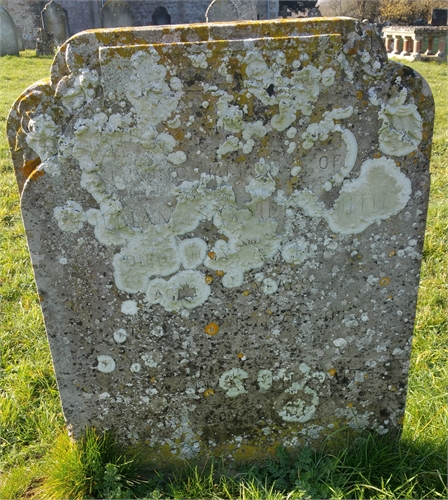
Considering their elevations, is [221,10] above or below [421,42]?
above

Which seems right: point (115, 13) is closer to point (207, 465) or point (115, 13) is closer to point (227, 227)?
point (227, 227)

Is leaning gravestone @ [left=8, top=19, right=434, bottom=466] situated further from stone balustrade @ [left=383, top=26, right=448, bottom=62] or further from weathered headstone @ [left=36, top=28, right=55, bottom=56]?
weathered headstone @ [left=36, top=28, right=55, bottom=56]

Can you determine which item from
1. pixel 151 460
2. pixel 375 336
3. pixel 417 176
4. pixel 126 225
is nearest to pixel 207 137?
pixel 126 225

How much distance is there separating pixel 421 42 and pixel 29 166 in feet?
48.7

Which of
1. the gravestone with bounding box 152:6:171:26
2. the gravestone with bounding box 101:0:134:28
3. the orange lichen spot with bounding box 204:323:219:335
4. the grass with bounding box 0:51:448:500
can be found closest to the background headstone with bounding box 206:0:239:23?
the gravestone with bounding box 101:0:134:28

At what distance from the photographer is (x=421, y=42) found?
46.9 feet

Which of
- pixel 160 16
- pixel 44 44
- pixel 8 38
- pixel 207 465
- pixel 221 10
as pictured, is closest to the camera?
pixel 207 465

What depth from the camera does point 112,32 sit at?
1.77m

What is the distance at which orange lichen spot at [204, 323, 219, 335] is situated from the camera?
7.15 feet

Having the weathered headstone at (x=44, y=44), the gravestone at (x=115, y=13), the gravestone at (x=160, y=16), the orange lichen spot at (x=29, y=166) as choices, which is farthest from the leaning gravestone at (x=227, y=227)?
the gravestone at (x=160, y=16)

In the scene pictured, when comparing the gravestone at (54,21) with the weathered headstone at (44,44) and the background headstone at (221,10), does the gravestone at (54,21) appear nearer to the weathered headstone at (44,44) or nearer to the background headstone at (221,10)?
the weathered headstone at (44,44)

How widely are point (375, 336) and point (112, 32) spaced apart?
1.61 m

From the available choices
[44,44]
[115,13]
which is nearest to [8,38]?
[44,44]

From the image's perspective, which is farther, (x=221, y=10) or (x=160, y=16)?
(x=160, y=16)
